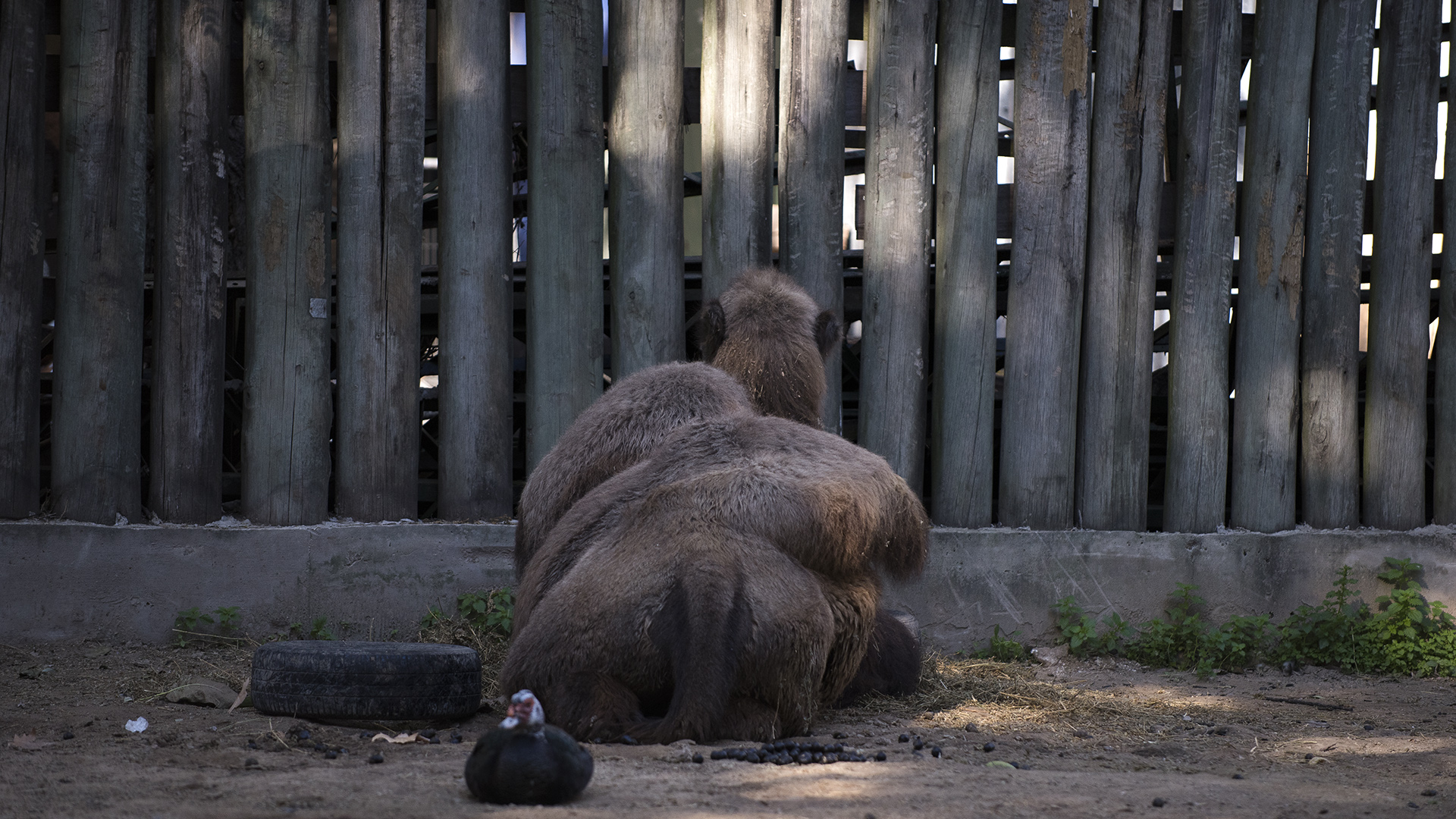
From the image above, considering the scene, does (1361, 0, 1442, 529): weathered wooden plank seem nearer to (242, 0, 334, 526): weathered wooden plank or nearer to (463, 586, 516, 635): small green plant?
(463, 586, 516, 635): small green plant

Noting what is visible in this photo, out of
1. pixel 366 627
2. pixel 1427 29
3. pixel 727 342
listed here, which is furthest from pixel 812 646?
pixel 1427 29

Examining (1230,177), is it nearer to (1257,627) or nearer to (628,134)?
(1257,627)

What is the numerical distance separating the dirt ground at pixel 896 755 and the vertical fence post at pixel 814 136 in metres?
1.95

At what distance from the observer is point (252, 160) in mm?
5641

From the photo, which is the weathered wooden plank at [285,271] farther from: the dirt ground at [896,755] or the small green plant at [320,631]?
the dirt ground at [896,755]

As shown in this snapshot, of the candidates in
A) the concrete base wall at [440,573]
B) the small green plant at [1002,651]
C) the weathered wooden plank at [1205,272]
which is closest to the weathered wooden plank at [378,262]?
the concrete base wall at [440,573]

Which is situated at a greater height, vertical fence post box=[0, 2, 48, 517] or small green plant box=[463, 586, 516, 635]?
vertical fence post box=[0, 2, 48, 517]

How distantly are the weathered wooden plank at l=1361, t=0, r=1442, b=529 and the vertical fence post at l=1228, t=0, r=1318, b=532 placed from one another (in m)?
0.43

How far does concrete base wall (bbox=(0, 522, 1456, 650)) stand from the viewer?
542 centimetres

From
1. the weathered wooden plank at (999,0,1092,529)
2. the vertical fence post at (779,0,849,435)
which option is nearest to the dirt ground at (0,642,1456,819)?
the weathered wooden plank at (999,0,1092,529)

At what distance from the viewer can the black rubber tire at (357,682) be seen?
12.9 ft

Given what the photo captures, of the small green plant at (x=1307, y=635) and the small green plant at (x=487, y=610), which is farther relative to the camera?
the small green plant at (x=1307, y=635)

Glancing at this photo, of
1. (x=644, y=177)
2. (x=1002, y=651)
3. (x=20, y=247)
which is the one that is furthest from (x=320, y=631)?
(x=1002, y=651)

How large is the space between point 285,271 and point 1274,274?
469 cm
